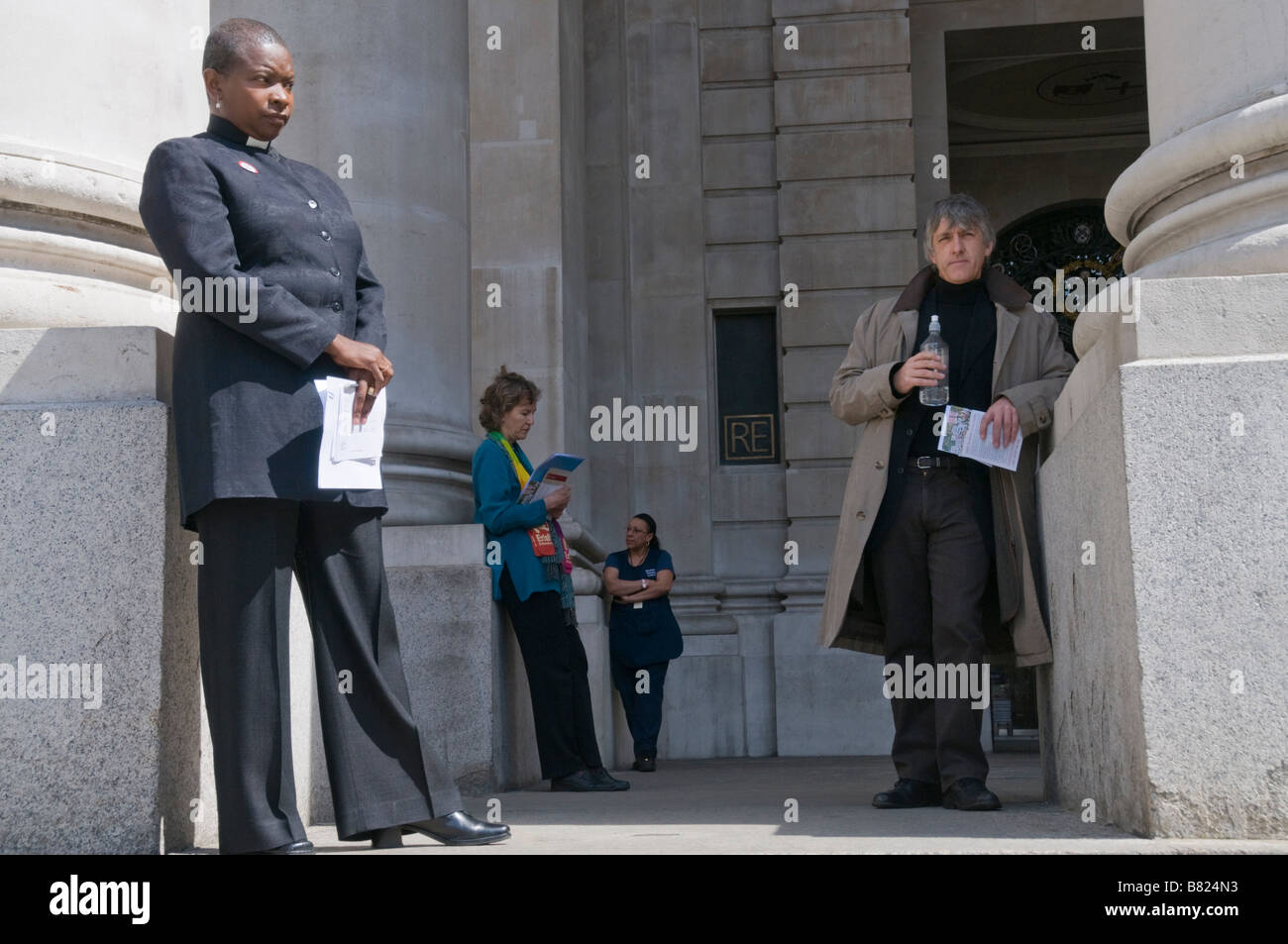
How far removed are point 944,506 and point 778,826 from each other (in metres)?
1.65

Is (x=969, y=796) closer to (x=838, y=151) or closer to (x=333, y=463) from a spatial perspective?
(x=333, y=463)

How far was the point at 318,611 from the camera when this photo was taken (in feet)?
15.7

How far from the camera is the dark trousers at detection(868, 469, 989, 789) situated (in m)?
6.25

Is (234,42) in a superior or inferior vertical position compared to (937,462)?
superior

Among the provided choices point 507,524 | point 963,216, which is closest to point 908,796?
point 963,216

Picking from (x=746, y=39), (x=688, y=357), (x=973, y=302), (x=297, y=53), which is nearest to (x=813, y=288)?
(x=688, y=357)

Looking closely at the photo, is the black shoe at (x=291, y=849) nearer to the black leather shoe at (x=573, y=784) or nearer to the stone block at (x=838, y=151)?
the black leather shoe at (x=573, y=784)

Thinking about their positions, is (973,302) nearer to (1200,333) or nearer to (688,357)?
(1200,333)

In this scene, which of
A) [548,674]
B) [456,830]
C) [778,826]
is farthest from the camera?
[548,674]

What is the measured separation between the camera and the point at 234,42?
479 centimetres

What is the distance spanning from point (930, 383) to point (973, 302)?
2.16 feet

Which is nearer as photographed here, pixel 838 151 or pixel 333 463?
pixel 333 463

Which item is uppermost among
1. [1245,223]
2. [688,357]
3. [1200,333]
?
[688,357]

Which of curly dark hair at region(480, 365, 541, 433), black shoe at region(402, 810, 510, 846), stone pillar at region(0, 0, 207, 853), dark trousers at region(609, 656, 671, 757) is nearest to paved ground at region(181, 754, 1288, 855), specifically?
black shoe at region(402, 810, 510, 846)
